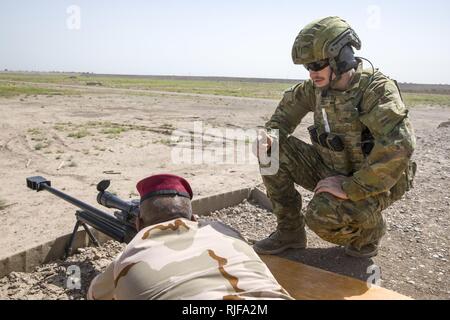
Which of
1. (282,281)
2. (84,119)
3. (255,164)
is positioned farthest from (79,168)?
(84,119)

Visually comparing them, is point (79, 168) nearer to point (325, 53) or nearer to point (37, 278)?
point (37, 278)

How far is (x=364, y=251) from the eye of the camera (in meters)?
3.25

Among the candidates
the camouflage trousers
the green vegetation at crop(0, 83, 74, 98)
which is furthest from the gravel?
the green vegetation at crop(0, 83, 74, 98)

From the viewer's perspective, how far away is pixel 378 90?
2.88m

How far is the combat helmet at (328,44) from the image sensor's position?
2930 mm

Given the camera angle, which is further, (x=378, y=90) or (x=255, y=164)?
(x=255, y=164)

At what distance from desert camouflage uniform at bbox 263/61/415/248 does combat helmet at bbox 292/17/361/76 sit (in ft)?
0.49

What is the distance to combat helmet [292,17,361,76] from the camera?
2.93 m

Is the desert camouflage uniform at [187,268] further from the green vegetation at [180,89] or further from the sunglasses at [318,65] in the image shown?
the green vegetation at [180,89]

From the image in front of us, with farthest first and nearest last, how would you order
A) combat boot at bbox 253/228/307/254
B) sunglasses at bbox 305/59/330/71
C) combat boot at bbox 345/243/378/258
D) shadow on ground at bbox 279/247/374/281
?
combat boot at bbox 253/228/307/254
combat boot at bbox 345/243/378/258
shadow on ground at bbox 279/247/374/281
sunglasses at bbox 305/59/330/71

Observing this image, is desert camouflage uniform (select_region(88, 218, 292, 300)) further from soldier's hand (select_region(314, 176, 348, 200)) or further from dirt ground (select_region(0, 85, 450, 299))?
dirt ground (select_region(0, 85, 450, 299))

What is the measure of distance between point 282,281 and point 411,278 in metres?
0.96

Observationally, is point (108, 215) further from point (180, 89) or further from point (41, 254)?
point (180, 89)

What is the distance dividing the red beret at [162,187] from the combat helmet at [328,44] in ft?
4.93
